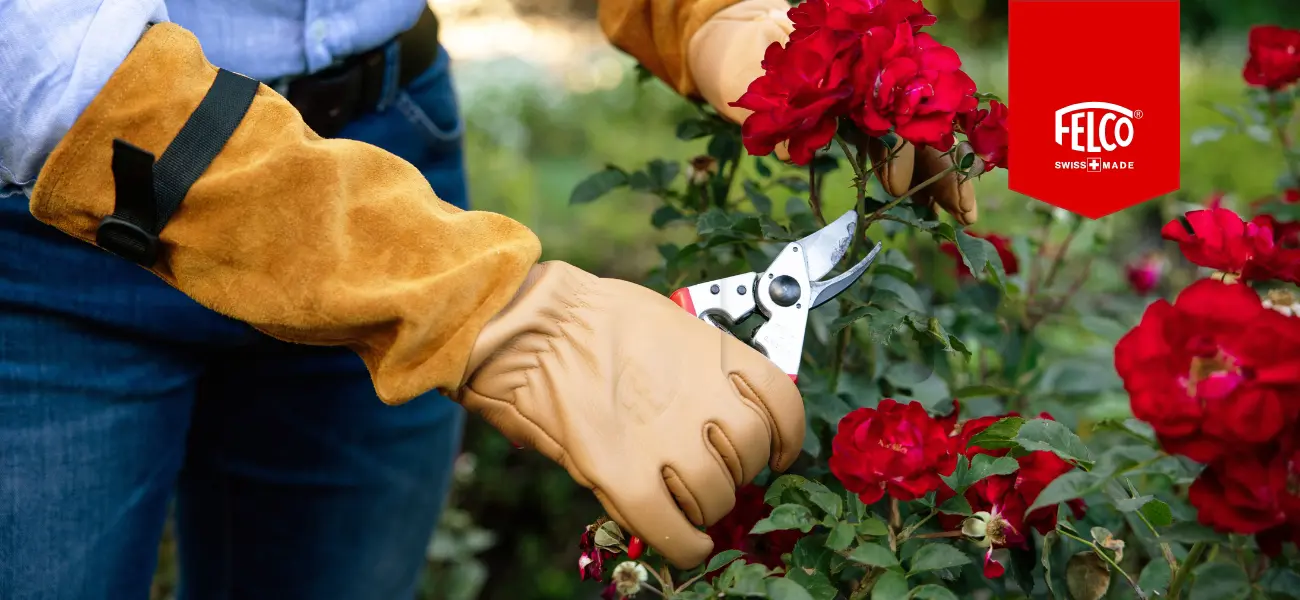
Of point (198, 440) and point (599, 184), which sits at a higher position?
point (599, 184)

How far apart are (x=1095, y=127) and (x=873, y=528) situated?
0.64m

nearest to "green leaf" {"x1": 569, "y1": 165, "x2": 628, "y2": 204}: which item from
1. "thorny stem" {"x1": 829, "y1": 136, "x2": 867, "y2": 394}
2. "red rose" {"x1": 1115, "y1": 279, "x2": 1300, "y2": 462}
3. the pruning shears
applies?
"thorny stem" {"x1": 829, "y1": 136, "x2": 867, "y2": 394}

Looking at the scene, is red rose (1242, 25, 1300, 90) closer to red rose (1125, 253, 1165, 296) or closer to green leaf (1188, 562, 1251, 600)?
red rose (1125, 253, 1165, 296)

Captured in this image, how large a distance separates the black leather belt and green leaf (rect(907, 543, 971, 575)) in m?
0.81

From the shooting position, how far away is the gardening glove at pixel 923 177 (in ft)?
3.52

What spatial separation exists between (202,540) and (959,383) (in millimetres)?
1296

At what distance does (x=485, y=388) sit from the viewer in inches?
35.3

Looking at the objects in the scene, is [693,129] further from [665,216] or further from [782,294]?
[782,294]

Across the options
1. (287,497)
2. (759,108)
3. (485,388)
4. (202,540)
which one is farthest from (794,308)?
(202,540)

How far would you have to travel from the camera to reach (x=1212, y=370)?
29.0 inches

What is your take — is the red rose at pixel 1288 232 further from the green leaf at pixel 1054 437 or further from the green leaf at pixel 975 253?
the green leaf at pixel 1054 437

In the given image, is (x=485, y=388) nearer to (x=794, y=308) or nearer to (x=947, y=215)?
(x=794, y=308)

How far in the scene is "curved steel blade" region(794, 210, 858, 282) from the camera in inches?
39.3

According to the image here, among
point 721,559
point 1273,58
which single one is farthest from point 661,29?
point 1273,58
